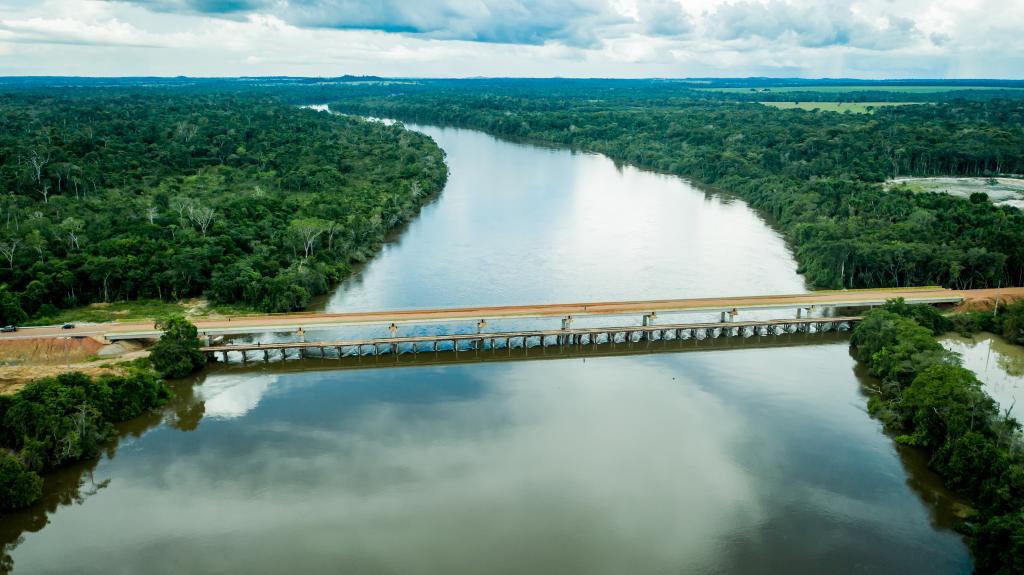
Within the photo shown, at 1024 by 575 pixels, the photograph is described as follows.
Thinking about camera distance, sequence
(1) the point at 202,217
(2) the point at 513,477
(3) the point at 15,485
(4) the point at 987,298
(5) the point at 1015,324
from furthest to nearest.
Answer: (1) the point at 202,217 < (4) the point at 987,298 < (5) the point at 1015,324 < (2) the point at 513,477 < (3) the point at 15,485

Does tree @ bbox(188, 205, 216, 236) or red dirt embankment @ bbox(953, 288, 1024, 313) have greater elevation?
tree @ bbox(188, 205, 216, 236)

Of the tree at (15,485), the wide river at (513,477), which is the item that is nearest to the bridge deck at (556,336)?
the wide river at (513,477)

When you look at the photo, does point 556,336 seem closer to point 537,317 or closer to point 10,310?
point 537,317

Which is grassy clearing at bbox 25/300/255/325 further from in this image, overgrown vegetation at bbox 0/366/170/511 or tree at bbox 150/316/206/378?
overgrown vegetation at bbox 0/366/170/511

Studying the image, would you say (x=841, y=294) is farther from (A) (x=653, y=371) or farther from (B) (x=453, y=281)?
(B) (x=453, y=281)

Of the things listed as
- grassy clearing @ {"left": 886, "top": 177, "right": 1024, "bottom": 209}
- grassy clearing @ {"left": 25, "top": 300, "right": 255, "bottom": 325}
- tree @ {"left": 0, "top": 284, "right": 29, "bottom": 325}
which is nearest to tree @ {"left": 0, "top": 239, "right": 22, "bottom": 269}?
grassy clearing @ {"left": 25, "top": 300, "right": 255, "bottom": 325}

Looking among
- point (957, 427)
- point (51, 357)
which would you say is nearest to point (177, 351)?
point (51, 357)
